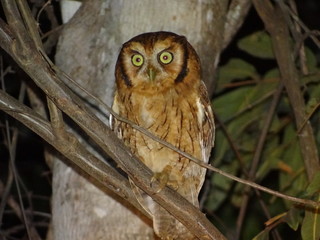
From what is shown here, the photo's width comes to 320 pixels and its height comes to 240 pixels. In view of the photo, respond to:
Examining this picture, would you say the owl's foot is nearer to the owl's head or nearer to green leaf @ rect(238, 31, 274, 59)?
the owl's head

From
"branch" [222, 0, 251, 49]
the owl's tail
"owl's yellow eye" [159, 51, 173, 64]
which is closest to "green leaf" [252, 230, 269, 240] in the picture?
the owl's tail

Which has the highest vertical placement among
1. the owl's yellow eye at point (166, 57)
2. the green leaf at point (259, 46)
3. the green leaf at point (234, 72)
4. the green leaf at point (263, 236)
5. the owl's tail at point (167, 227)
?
the owl's yellow eye at point (166, 57)

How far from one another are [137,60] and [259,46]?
1.09 metres

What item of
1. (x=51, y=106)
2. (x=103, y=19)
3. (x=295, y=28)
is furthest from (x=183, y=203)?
(x=295, y=28)

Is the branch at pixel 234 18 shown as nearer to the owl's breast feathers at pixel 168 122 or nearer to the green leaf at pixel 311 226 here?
the owl's breast feathers at pixel 168 122

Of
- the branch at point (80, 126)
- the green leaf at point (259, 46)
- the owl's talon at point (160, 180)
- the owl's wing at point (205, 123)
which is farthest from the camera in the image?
the green leaf at point (259, 46)

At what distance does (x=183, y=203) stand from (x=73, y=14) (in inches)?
54.2

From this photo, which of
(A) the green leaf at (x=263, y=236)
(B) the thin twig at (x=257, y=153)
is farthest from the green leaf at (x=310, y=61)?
(A) the green leaf at (x=263, y=236)

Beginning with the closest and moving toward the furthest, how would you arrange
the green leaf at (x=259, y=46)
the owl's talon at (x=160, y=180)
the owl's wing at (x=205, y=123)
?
the owl's talon at (x=160, y=180) < the owl's wing at (x=205, y=123) < the green leaf at (x=259, y=46)

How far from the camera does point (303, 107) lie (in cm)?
303

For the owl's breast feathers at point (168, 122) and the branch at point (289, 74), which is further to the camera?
the branch at point (289, 74)

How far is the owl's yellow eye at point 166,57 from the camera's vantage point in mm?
2669

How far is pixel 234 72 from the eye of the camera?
3607 millimetres

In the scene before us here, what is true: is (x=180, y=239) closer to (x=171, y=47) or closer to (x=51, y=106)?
(x=171, y=47)
